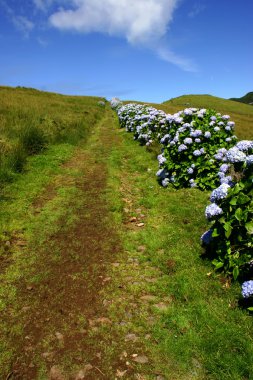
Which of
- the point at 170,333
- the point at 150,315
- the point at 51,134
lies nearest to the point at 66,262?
the point at 150,315

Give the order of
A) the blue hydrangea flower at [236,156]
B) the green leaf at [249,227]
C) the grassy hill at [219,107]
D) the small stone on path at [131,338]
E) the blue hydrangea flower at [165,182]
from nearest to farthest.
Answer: the small stone on path at [131,338]
the green leaf at [249,227]
the blue hydrangea flower at [236,156]
the blue hydrangea flower at [165,182]
the grassy hill at [219,107]

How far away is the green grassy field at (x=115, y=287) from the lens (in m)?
4.00

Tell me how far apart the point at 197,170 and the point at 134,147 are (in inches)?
287

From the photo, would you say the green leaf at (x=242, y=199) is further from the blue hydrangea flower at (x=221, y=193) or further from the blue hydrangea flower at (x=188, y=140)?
the blue hydrangea flower at (x=188, y=140)

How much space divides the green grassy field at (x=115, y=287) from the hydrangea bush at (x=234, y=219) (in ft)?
1.09

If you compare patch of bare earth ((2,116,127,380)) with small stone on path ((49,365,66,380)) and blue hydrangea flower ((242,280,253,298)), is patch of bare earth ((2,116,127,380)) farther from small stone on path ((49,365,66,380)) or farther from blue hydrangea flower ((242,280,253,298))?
blue hydrangea flower ((242,280,253,298))

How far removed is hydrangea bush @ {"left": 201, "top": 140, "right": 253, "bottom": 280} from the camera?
200 inches

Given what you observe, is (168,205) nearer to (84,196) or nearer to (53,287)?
(84,196)

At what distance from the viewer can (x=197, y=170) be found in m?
9.73

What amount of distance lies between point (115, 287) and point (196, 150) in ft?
17.6

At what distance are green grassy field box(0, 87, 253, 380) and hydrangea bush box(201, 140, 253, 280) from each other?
13.1 inches

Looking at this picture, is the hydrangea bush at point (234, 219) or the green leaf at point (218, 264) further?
the green leaf at point (218, 264)

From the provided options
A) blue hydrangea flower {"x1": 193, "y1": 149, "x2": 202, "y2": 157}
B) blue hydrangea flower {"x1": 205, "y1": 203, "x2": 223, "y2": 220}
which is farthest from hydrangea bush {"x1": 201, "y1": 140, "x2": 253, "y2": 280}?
blue hydrangea flower {"x1": 193, "y1": 149, "x2": 202, "y2": 157}

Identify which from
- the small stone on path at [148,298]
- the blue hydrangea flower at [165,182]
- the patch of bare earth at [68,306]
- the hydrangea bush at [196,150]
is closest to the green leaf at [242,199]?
the small stone on path at [148,298]
